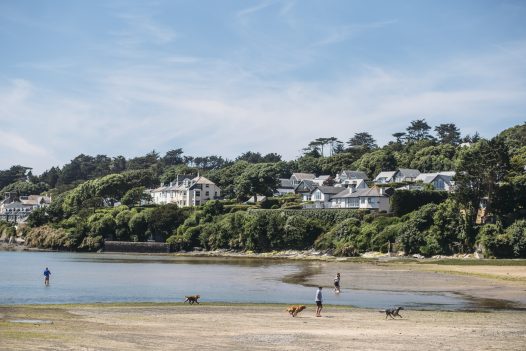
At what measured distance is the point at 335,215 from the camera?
10544 cm

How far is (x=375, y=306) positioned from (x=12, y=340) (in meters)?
23.2

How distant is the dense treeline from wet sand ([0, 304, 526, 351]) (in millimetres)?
49256

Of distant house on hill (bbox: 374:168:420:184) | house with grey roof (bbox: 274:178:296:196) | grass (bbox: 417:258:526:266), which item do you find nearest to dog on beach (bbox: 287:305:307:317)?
grass (bbox: 417:258:526:266)

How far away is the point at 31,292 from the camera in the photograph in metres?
48.5

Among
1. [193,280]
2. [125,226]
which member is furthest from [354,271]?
[125,226]

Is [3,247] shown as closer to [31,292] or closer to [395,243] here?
[395,243]

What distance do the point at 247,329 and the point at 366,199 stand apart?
84.9 meters

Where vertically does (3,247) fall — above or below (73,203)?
below

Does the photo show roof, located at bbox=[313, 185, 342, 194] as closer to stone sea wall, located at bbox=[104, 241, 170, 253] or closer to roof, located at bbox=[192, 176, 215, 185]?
stone sea wall, located at bbox=[104, 241, 170, 253]

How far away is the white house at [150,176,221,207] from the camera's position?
156 metres

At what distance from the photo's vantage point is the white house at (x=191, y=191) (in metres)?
156

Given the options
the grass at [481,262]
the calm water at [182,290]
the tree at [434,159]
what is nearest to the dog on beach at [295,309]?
the calm water at [182,290]

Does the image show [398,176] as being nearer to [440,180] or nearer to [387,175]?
[387,175]

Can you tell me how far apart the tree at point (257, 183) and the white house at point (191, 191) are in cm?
1600
